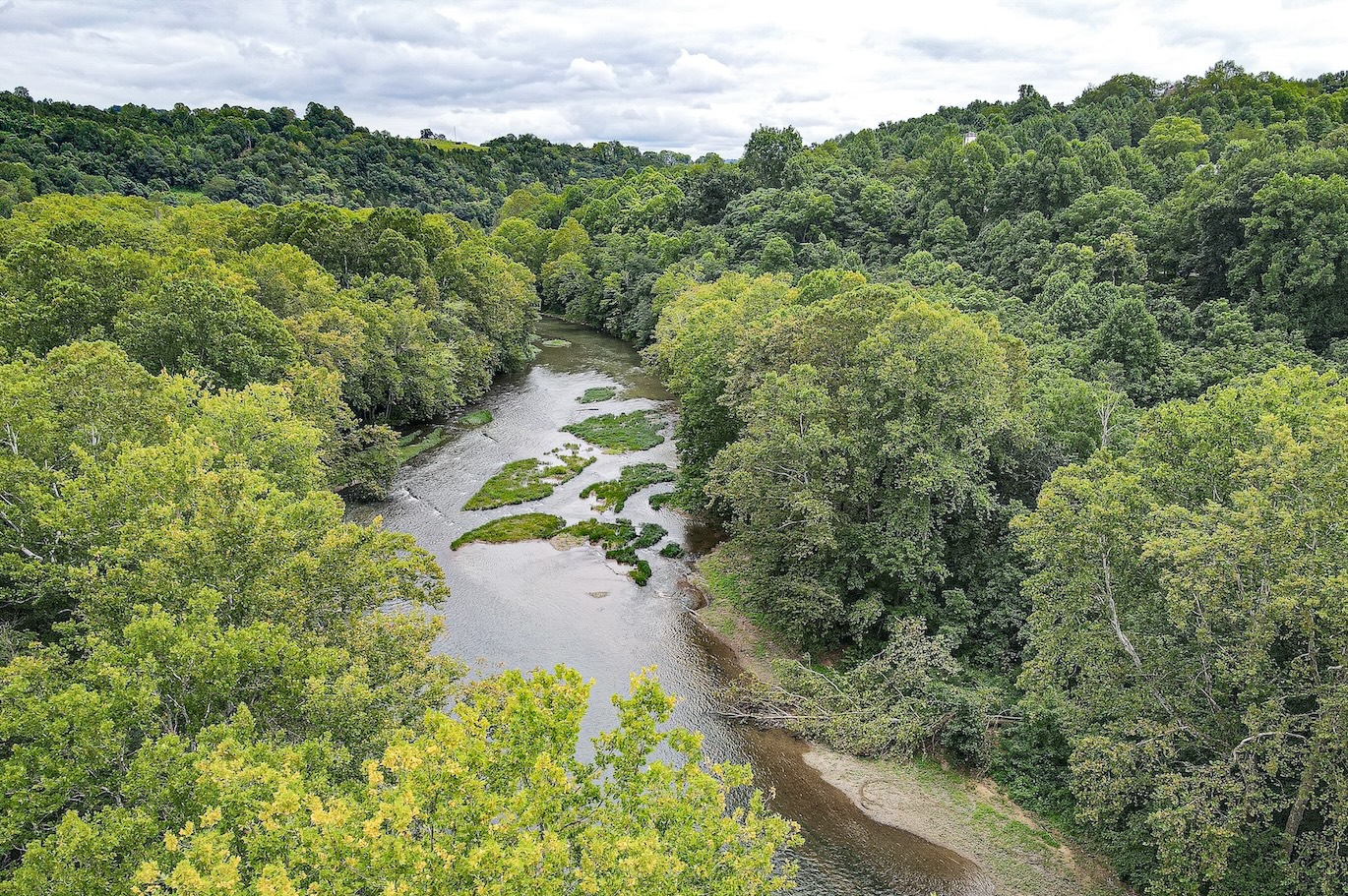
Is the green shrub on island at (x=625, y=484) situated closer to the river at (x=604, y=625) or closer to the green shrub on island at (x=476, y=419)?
the river at (x=604, y=625)

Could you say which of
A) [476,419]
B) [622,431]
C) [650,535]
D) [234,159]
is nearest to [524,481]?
[622,431]

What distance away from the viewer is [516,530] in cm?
4550

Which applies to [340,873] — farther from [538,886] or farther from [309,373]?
[309,373]

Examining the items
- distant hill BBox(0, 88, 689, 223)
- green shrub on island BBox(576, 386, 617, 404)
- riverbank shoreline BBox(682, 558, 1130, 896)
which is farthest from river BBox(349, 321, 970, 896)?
distant hill BBox(0, 88, 689, 223)

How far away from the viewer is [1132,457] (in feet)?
82.8

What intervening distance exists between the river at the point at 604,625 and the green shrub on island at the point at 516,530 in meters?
0.62

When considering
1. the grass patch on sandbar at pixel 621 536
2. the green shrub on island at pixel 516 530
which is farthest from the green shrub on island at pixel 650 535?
the green shrub on island at pixel 516 530

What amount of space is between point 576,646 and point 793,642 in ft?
32.4

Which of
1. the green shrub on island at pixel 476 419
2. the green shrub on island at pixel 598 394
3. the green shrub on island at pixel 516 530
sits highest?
the green shrub on island at pixel 598 394

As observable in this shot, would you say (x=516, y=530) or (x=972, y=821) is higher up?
(x=516, y=530)

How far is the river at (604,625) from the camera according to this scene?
78.3ft

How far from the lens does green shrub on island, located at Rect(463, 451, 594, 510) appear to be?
49406 mm

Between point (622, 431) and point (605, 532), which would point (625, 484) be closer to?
point (605, 532)

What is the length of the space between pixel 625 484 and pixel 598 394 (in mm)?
21626
